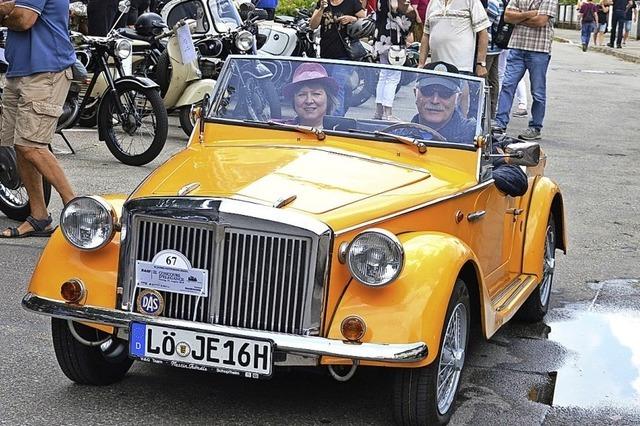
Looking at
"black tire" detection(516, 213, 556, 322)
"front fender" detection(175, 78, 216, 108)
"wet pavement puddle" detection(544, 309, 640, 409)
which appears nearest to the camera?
"wet pavement puddle" detection(544, 309, 640, 409)

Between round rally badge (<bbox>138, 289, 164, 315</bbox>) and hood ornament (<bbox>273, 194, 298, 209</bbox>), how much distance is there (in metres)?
0.59

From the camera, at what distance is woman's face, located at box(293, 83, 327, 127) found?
5.85 meters

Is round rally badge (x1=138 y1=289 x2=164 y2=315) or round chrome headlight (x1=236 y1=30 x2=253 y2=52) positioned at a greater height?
round chrome headlight (x1=236 y1=30 x2=253 y2=52)

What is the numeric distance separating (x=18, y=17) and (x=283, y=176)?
318 centimetres

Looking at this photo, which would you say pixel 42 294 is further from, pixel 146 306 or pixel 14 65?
pixel 14 65

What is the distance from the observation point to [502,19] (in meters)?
13.6

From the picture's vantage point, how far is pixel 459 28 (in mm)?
11375

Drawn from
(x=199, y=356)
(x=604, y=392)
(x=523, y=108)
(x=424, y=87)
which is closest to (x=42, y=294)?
(x=199, y=356)

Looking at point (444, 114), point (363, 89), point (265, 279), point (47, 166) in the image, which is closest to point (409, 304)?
point (265, 279)

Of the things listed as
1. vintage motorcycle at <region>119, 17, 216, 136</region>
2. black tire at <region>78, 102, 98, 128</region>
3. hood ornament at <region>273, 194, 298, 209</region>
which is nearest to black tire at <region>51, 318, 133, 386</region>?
hood ornament at <region>273, 194, 298, 209</region>

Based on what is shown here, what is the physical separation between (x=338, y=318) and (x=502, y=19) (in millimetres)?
9724

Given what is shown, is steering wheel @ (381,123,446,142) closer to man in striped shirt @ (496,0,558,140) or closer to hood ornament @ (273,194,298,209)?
hood ornament @ (273,194,298,209)

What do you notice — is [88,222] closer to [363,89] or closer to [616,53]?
[363,89]

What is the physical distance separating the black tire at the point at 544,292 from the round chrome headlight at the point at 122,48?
16.9ft
